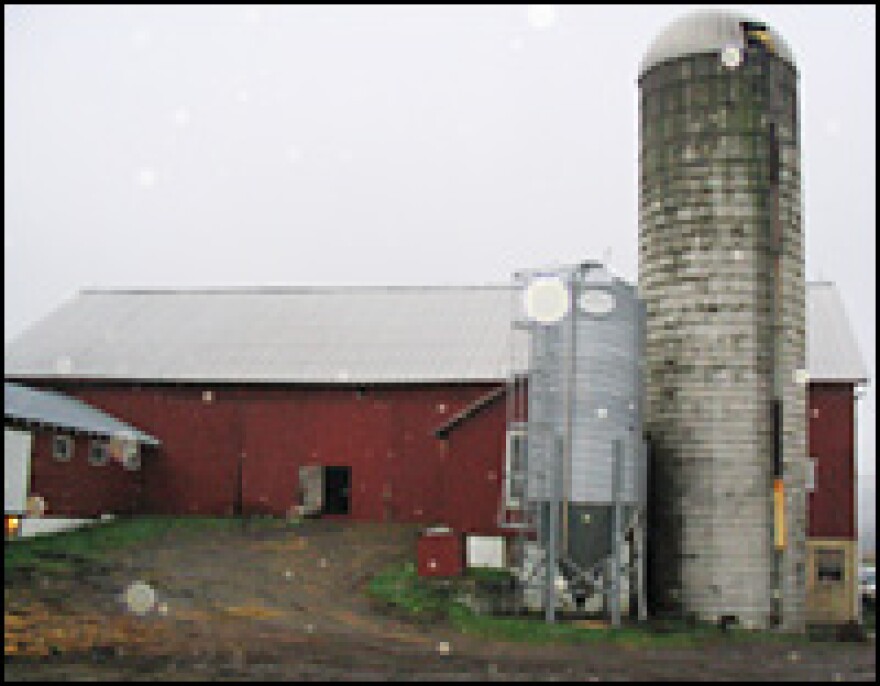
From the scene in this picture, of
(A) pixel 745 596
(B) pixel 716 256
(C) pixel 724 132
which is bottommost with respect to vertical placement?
(A) pixel 745 596

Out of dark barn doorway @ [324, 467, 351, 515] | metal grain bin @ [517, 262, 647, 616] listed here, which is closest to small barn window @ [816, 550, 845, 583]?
metal grain bin @ [517, 262, 647, 616]

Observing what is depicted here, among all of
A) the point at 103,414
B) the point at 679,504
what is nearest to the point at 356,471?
the point at 103,414

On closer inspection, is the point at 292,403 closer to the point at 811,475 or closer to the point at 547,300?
the point at 547,300

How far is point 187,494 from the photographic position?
3316cm

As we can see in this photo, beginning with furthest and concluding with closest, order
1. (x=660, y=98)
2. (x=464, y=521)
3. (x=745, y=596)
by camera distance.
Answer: (x=464, y=521) → (x=660, y=98) → (x=745, y=596)

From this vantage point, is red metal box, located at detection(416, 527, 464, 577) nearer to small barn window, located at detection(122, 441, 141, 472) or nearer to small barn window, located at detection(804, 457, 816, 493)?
small barn window, located at detection(804, 457, 816, 493)

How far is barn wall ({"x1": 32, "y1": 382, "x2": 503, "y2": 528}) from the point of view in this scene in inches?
1266

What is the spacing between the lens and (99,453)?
30.6 metres

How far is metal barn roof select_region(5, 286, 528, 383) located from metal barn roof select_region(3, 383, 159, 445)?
1507mm

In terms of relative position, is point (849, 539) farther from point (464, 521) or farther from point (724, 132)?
point (724, 132)

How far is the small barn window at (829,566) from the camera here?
2723 centimetres

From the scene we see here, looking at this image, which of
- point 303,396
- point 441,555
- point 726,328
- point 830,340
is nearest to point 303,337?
point 303,396

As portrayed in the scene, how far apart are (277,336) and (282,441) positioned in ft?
14.4

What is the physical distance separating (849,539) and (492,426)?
954cm
